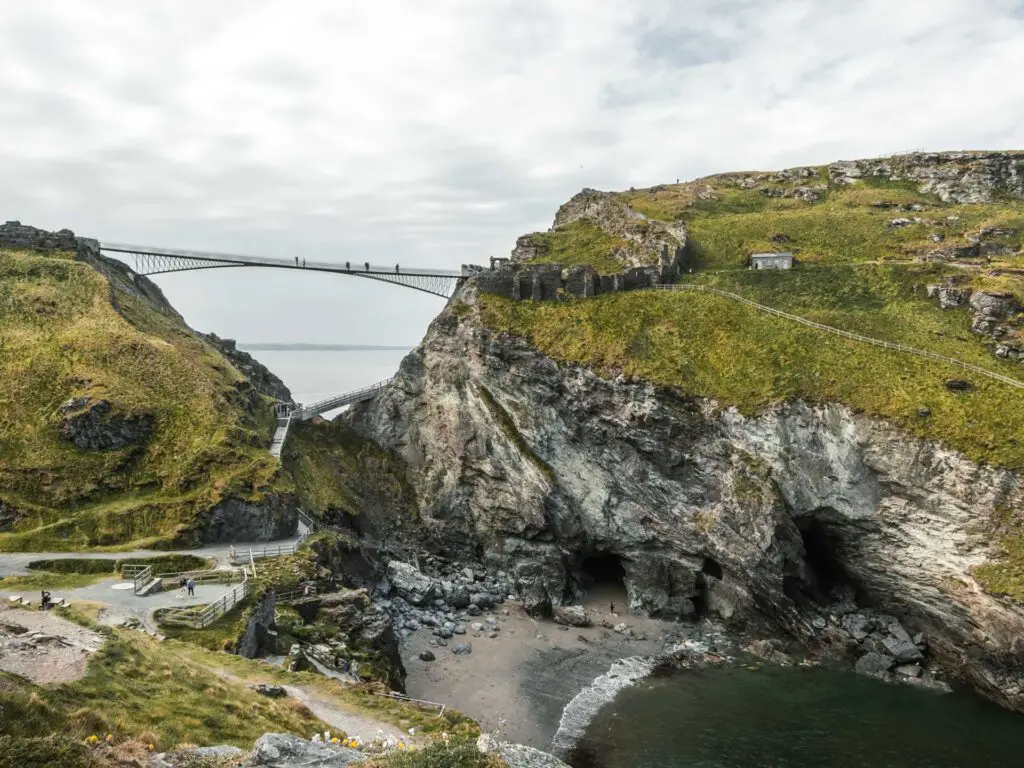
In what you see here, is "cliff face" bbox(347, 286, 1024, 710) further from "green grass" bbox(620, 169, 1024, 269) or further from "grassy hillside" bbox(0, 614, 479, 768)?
"green grass" bbox(620, 169, 1024, 269)

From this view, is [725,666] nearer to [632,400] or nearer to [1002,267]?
[632,400]

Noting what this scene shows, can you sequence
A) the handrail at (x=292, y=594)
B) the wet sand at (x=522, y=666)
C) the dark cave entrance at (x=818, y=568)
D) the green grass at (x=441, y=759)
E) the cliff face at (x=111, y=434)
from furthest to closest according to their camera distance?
the dark cave entrance at (x=818, y=568), the cliff face at (x=111, y=434), the handrail at (x=292, y=594), the wet sand at (x=522, y=666), the green grass at (x=441, y=759)

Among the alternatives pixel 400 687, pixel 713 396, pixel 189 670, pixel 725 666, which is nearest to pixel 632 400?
pixel 713 396

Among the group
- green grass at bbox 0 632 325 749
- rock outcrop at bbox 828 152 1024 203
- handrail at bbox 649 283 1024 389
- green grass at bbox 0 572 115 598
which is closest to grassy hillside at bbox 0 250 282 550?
green grass at bbox 0 572 115 598

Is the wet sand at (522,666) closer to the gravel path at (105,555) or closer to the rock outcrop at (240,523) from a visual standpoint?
the rock outcrop at (240,523)

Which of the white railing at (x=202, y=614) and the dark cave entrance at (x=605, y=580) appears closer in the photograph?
the white railing at (x=202, y=614)

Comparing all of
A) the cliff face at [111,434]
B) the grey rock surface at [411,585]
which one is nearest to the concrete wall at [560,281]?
the cliff face at [111,434]

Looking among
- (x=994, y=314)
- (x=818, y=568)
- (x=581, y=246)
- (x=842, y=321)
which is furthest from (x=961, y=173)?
(x=818, y=568)

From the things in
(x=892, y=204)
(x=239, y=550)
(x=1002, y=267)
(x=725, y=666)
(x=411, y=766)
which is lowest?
(x=725, y=666)
